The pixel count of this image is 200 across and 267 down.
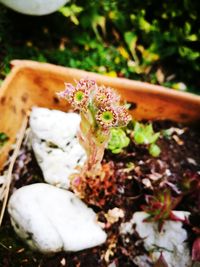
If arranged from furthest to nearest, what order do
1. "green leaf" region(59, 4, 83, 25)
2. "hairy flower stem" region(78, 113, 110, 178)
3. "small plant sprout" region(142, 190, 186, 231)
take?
"green leaf" region(59, 4, 83, 25) → "small plant sprout" region(142, 190, 186, 231) → "hairy flower stem" region(78, 113, 110, 178)

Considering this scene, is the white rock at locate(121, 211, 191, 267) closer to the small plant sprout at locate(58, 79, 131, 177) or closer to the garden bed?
the garden bed

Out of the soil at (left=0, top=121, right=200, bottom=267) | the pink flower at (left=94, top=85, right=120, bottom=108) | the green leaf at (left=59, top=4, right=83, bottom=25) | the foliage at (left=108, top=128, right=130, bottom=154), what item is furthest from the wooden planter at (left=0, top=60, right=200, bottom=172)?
the pink flower at (left=94, top=85, right=120, bottom=108)

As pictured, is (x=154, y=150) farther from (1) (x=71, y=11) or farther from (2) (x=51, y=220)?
(1) (x=71, y=11)

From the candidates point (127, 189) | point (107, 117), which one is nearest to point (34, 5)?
point (107, 117)

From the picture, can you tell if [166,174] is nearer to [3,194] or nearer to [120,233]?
[120,233]

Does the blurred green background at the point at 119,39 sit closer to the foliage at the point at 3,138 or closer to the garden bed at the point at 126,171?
the garden bed at the point at 126,171

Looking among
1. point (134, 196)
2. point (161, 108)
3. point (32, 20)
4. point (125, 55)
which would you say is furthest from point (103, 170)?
point (32, 20)

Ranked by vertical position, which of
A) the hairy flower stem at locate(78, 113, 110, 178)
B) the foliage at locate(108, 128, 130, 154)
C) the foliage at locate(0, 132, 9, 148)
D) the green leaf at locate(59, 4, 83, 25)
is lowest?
the foliage at locate(0, 132, 9, 148)
